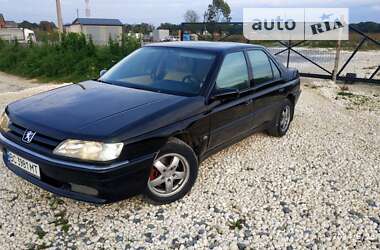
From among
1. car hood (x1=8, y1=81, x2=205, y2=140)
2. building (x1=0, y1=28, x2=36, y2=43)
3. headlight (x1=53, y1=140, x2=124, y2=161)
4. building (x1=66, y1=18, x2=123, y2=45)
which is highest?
building (x1=66, y1=18, x2=123, y2=45)

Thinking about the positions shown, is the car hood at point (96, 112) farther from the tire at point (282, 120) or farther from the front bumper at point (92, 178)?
the tire at point (282, 120)

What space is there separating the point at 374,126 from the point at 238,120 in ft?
10.9


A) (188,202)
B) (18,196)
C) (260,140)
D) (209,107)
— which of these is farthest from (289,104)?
(18,196)

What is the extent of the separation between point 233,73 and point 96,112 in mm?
1636

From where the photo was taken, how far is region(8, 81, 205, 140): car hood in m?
2.58

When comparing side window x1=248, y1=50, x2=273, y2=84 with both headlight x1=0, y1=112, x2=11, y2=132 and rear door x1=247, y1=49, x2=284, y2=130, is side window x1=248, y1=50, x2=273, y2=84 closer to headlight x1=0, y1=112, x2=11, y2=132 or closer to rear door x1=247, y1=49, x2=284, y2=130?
rear door x1=247, y1=49, x2=284, y2=130

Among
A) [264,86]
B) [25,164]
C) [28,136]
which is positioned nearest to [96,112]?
[28,136]

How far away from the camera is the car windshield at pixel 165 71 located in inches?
134

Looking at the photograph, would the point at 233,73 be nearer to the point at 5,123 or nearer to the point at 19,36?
the point at 5,123

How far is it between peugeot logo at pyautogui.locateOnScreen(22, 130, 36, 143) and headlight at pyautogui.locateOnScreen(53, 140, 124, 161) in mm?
377

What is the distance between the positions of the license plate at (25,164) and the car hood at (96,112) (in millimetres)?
283

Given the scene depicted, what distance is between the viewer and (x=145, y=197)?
297 cm

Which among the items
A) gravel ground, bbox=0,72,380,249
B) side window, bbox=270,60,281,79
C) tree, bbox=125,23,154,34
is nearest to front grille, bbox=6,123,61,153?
gravel ground, bbox=0,72,380,249

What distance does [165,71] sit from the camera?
12.0 feet
